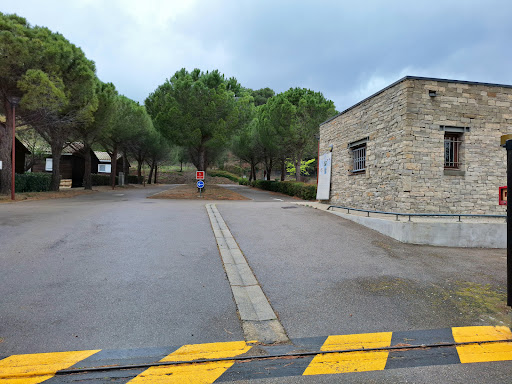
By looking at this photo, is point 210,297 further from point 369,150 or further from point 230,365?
point 369,150

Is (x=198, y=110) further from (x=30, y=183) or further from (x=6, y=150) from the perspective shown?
(x=30, y=183)

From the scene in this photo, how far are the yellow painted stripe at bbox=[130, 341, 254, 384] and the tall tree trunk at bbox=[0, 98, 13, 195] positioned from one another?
18628mm

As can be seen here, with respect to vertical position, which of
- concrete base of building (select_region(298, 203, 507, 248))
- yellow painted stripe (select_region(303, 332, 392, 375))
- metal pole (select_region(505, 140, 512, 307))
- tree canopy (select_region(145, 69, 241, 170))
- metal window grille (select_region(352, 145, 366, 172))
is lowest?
yellow painted stripe (select_region(303, 332, 392, 375))

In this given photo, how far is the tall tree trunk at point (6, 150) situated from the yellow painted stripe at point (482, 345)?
20.1m

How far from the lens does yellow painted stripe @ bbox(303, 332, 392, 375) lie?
8.40 feet

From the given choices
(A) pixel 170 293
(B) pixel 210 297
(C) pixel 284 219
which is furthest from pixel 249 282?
(C) pixel 284 219

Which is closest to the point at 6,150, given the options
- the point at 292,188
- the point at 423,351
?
the point at 292,188

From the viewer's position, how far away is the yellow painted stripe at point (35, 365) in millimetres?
2326

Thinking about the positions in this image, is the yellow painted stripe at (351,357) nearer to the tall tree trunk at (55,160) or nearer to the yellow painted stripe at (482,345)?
the yellow painted stripe at (482,345)

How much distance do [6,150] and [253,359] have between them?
19342mm

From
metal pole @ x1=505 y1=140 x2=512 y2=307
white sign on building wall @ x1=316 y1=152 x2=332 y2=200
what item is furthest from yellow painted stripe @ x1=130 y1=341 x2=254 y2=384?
white sign on building wall @ x1=316 y1=152 x2=332 y2=200

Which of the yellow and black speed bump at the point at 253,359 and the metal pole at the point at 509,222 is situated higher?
the metal pole at the point at 509,222

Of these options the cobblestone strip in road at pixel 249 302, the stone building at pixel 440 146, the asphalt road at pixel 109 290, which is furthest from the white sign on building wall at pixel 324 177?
the cobblestone strip in road at pixel 249 302

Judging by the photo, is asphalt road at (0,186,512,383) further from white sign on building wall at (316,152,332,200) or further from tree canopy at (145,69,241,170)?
tree canopy at (145,69,241,170)
